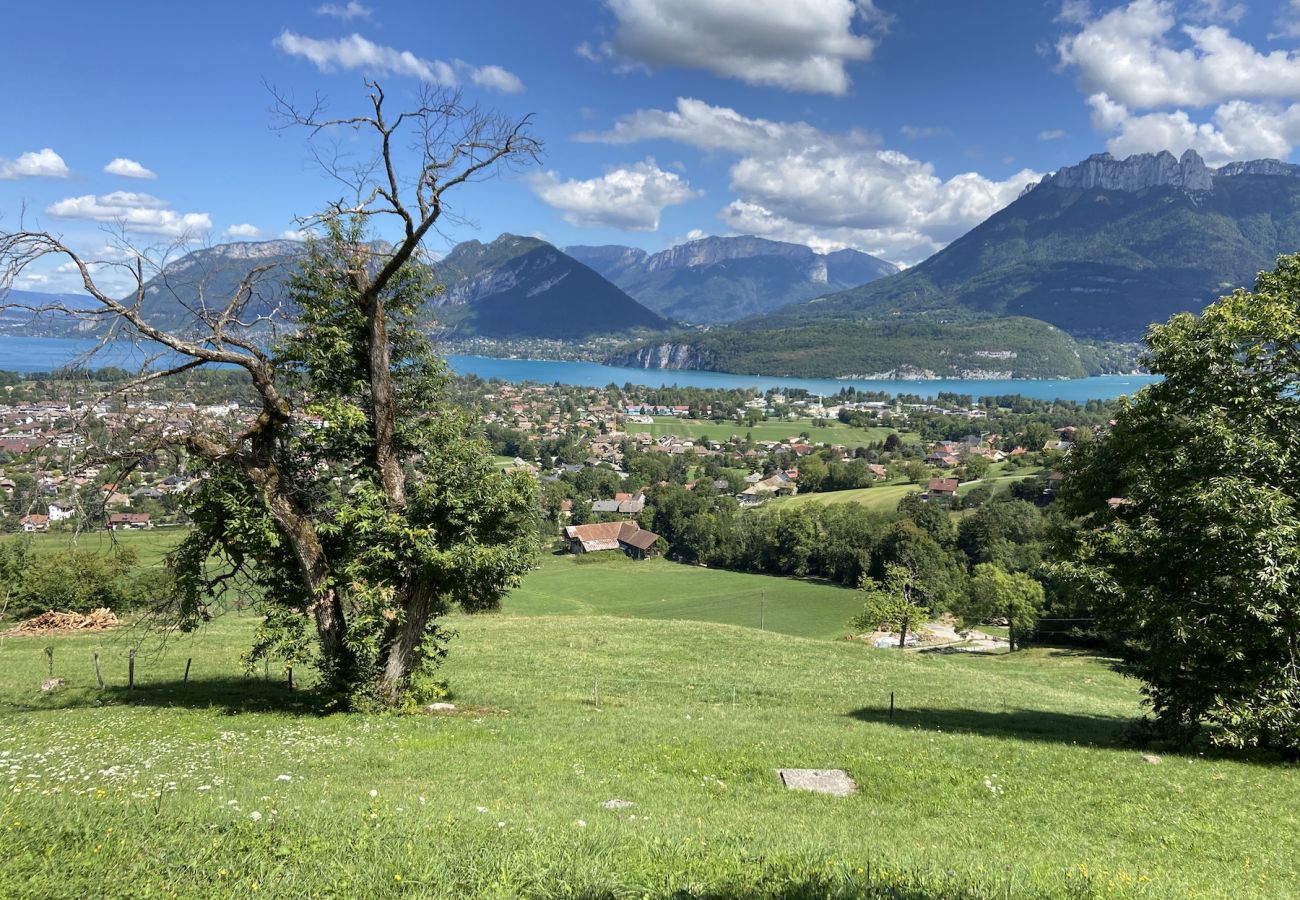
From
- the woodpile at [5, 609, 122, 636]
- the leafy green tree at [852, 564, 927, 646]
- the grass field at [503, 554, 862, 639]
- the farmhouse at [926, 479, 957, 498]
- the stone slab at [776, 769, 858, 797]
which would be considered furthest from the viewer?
the farmhouse at [926, 479, 957, 498]

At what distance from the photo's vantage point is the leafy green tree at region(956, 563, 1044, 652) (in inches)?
2063

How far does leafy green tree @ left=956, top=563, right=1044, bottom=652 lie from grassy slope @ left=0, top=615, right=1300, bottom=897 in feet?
118

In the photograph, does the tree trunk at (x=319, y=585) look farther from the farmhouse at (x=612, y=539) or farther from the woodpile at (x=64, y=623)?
the farmhouse at (x=612, y=539)

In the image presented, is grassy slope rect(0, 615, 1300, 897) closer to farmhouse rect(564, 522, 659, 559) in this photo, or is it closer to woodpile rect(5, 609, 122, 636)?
woodpile rect(5, 609, 122, 636)

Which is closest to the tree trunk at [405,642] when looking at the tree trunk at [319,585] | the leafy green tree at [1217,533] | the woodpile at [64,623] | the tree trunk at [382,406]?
the tree trunk at [319,585]

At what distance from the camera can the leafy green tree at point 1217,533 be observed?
12406 mm

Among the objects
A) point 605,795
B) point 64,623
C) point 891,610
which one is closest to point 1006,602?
point 891,610

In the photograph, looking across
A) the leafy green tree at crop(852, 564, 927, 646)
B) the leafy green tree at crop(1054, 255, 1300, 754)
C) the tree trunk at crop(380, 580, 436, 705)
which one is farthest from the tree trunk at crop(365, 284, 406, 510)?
the leafy green tree at crop(852, 564, 927, 646)

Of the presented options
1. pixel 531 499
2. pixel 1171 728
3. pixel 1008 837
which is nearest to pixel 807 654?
pixel 1171 728

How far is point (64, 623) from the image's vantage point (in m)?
34.4

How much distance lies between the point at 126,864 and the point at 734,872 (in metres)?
5.40

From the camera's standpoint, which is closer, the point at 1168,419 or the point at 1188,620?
the point at 1188,620

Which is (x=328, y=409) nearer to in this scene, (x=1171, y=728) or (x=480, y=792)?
(x=480, y=792)

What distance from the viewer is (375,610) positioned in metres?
14.0
